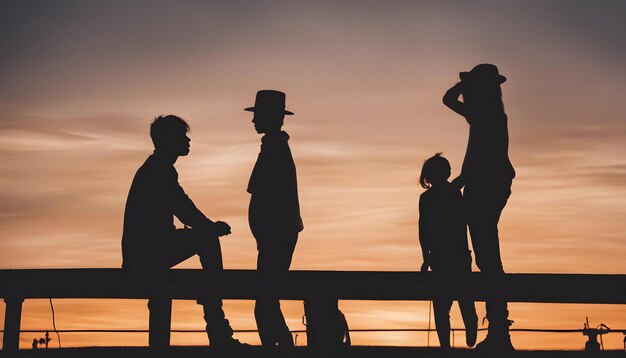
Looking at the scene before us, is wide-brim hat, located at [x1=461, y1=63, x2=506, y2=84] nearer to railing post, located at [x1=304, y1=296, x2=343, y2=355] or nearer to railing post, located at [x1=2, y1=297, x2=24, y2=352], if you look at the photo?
railing post, located at [x1=304, y1=296, x2=343, y2=355]

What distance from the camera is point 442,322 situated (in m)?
9.30

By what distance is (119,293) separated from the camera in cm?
779

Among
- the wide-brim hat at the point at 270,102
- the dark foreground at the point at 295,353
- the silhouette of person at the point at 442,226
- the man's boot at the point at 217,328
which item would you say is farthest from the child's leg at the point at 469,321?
the wide-brim hat at the point at 270,102

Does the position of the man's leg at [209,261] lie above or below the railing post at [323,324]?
above

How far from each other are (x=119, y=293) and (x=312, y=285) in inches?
63.3

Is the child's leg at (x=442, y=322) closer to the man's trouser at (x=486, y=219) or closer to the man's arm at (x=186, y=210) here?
the man's trouser at (x=486, y=219)

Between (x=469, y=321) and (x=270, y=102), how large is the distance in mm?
2829

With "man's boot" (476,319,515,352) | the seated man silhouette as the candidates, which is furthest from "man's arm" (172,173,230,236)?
"man's boot" (476,319,515,352)

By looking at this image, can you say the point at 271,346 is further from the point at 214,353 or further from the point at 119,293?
the point at 119,293

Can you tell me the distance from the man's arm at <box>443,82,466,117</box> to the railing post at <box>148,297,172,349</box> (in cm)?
330

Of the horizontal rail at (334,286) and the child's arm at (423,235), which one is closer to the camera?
the horizontal rail at (334,286)

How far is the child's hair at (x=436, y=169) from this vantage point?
987 centimetres

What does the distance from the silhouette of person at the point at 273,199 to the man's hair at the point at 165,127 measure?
0.68 m

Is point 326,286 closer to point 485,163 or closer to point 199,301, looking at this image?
point 199,301
